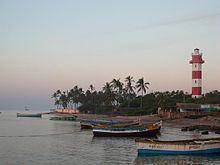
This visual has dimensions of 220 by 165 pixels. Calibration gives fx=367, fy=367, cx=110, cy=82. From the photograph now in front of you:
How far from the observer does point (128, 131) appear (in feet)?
169

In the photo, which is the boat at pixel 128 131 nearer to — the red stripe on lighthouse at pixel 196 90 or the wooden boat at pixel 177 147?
the wooden boat at pixel 177 147

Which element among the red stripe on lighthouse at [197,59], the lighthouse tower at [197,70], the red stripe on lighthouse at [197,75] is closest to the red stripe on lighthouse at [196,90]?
the lighthouse tower at [197,70]

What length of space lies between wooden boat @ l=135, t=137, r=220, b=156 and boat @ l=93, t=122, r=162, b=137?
1725 cm

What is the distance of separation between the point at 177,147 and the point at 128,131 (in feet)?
60.9

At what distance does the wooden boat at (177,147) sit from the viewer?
3331 centimetres

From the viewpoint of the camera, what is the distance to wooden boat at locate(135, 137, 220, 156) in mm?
33312

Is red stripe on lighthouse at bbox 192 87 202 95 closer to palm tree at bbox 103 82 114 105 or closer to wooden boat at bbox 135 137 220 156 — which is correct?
palm tree at bbox 103 82 114 105

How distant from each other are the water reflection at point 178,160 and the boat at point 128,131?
17.9m

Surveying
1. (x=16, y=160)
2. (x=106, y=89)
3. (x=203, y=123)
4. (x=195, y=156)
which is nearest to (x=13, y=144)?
(x=16, y=160)

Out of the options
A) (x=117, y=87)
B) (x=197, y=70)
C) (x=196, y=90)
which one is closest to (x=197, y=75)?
(x=197, y=70)

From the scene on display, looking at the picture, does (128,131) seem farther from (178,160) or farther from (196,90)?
(196,90)

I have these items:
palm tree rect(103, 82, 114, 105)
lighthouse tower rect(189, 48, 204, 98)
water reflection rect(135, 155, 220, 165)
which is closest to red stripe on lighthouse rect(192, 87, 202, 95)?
lighthouse tower rect(189, 48, 204, 98)

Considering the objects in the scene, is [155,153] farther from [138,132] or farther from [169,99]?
[169,99]

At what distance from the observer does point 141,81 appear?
110 metres
